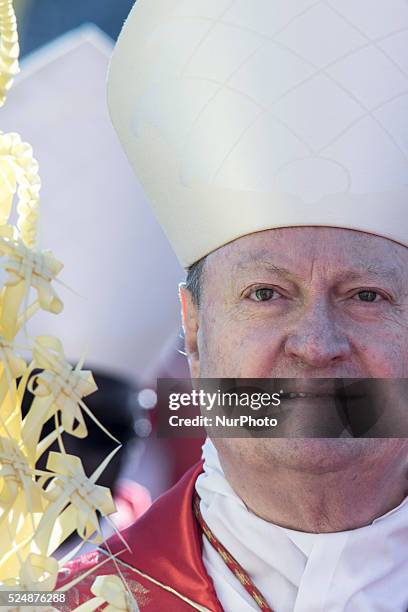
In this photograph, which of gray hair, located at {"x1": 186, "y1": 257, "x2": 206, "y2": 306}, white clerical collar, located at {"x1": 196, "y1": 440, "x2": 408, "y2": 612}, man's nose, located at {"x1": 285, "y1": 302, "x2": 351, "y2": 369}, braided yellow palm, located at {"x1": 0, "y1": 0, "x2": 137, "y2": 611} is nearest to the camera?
braided yellow palm, located at {"x1": 0, "y1": 0, "x2": 137, "y2": 611}

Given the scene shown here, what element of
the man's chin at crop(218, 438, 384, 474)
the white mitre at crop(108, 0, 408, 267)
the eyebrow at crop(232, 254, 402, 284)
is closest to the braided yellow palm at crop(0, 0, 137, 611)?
the man's chin at crop(218, 438, 384, 474)

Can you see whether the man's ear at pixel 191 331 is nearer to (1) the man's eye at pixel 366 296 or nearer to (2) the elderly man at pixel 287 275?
(2) the elderly man at pixel 287 275

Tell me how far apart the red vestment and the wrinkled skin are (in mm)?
168

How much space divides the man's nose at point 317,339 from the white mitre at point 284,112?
204 mm

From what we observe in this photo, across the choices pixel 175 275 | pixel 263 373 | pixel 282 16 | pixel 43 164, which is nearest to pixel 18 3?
pixel 43 164

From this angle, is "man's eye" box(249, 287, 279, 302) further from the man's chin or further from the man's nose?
the man's chin

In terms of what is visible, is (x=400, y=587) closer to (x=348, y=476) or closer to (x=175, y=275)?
(x=348, y=476)

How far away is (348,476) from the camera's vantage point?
7.71 feet

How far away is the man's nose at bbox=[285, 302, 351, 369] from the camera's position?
2240 millimetres

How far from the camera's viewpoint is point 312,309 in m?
2.33

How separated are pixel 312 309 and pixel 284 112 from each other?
0.43 m

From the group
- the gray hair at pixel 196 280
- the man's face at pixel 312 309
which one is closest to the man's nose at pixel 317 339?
the man's face at pixel 312 309

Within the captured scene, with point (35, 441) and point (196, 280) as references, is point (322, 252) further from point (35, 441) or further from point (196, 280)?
point (35, 441)

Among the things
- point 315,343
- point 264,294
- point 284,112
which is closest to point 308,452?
point 315,343
